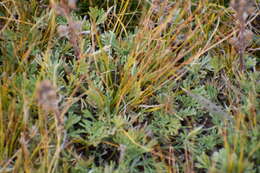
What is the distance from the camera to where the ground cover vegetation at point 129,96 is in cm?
152

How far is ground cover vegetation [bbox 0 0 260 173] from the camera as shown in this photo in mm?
1519

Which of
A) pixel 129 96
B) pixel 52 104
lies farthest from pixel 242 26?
pixel 52 104

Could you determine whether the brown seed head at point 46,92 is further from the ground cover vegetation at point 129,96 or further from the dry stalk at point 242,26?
the dry stalk at point 242,26

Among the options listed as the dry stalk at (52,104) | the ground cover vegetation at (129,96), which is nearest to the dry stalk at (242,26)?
the ground cover vegetation at (129,96)

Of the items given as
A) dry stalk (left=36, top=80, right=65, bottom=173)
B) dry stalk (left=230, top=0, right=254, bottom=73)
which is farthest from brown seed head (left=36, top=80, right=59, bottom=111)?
dry stalk (left=230, top=0, right=254, bottom=73)

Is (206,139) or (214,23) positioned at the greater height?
(214,23)

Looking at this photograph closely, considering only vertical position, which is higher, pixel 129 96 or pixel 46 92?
pixel 46 92

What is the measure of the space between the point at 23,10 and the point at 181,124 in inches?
36.1

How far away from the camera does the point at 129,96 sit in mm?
1701

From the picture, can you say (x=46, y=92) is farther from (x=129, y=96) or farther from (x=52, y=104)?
(x=129, y=96)

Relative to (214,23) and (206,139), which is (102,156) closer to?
(206,139)

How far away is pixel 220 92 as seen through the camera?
5.94 ft

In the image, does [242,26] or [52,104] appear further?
[242,26]

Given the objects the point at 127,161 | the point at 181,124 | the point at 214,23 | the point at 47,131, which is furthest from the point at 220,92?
the point at 47,131
